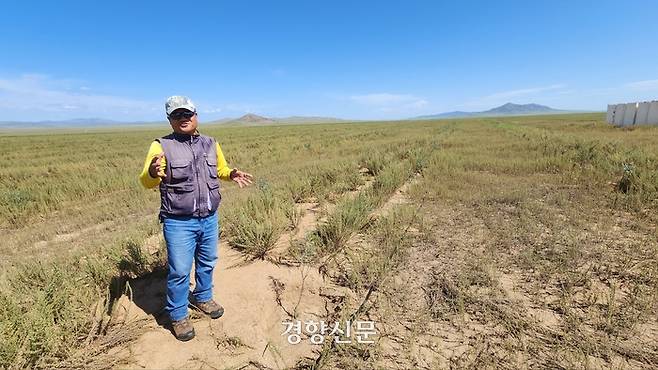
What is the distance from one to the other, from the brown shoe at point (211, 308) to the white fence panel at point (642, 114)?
106 ft

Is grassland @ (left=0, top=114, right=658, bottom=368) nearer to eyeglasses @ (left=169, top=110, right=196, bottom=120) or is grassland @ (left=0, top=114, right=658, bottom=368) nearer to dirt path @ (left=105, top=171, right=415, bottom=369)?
dirt path @ (left=105, top=171, right=415, bottom=369)

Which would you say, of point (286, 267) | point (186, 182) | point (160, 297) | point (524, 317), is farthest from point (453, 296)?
point (160, 297)

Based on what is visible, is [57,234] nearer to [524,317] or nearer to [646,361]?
[524,317]

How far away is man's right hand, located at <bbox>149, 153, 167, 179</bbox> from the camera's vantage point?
246 centimetres

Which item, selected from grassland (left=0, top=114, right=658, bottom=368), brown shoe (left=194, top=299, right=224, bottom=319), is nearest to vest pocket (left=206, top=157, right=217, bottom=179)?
brown shoe (left=194, top=299, right=224, bottom=319)

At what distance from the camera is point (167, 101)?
2.58 m

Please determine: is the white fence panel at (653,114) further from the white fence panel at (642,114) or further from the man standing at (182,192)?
the man standing at (182,192)

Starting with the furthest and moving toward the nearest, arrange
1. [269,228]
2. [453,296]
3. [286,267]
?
[269,228], [286,267], [453,296]

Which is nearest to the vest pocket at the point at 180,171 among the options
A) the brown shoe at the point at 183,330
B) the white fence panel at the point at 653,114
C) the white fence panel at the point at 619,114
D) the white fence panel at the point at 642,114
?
the brown shoe at the point at 183,330

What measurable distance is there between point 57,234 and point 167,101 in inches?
197

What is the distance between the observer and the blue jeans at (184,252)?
271cm

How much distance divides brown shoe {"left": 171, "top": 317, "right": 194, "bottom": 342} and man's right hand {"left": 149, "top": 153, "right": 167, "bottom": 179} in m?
1.24

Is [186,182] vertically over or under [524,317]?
over

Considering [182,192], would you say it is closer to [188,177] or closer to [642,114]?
[188,177]
